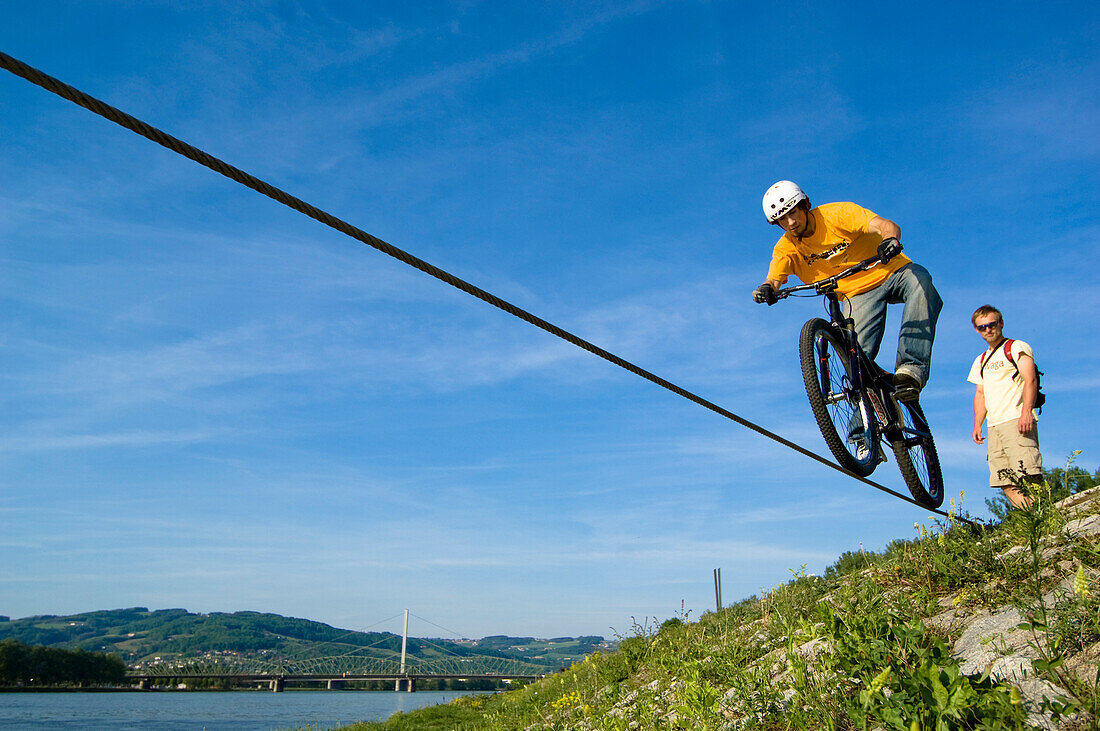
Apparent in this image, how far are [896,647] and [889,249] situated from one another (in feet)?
13.4

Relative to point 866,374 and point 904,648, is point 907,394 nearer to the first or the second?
point 866,374

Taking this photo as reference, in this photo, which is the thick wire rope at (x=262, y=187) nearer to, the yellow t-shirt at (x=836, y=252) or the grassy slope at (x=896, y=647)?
the grassy slope at (x=896, y=647)

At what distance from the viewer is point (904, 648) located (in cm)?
334

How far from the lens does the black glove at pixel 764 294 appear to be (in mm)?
6902

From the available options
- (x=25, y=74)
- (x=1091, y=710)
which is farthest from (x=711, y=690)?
(x=25, y=74)

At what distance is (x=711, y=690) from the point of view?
4309 mm

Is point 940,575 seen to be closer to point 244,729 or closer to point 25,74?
point 25,74

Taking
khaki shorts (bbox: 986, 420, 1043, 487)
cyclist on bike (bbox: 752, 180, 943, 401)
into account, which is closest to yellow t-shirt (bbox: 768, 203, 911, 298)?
cyclist on bike (bbox: 752, 180, 943, 401)

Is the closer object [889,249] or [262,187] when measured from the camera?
[262,187]

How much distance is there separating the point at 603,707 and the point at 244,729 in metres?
58.6

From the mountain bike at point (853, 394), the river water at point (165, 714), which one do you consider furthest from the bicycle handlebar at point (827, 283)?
the river water at point (165, 714)

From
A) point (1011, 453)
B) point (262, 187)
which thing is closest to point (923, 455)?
point (1011, 453)

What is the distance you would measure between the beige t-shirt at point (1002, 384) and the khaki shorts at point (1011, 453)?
108 millimetres

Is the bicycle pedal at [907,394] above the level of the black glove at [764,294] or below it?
below
